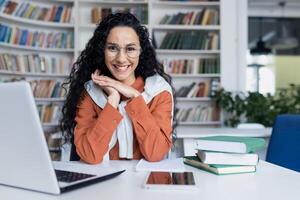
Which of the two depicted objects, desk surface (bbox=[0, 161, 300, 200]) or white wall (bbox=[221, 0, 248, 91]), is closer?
desk surface (bbox=[0, 161, 300, 200])

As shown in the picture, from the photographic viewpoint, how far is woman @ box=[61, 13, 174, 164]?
1.31m

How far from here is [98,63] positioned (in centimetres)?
163

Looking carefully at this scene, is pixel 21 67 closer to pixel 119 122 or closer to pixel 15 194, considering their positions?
pixel 119 122

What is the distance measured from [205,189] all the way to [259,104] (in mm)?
3566

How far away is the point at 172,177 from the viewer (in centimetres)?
97

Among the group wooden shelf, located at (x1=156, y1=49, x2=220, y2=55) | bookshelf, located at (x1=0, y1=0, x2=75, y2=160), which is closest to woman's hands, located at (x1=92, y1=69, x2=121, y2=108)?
bookshelf, located at (x1=0, y1=0, x2=75, y2=160)

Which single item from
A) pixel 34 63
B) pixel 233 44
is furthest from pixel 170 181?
pixel 233 44

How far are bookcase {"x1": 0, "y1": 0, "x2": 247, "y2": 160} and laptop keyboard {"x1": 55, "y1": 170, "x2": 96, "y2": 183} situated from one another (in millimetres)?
3626

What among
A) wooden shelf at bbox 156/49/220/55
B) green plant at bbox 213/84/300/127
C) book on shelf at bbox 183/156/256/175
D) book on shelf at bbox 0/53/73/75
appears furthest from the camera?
wooden shelf at bbox 156/49/220/55

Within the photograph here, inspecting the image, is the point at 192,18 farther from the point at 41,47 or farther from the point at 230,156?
the point at 230,156

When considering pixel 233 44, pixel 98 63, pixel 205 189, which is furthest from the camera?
pixel 233 44

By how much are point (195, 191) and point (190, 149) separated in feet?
4.54

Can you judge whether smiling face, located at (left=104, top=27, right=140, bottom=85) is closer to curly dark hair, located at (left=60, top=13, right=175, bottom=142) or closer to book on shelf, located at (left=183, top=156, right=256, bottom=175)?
curly dark hair, located at (left=60, top=13, right=175, bottom=142)

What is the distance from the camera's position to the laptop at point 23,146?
0.69m
